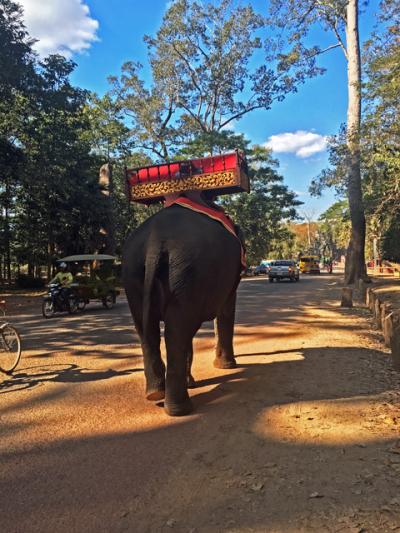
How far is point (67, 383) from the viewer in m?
5.64

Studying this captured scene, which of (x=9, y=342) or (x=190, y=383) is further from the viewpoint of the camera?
(x=9, y=342)

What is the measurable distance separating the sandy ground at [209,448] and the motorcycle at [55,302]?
20.8ft

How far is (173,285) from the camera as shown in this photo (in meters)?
4.20

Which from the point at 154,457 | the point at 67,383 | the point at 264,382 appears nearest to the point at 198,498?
the point at 154,457

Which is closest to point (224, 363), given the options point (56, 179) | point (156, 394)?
point (156, 394)

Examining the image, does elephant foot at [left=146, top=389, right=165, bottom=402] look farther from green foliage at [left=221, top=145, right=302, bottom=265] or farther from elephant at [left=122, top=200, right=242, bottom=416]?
green foliage at [left=221, top=145, right=302, bottom=265]

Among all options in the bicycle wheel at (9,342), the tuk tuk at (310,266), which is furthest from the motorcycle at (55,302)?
the tuk tuk at (310,266)

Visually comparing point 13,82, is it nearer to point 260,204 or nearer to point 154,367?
point 154,367

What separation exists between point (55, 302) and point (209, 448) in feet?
34.8

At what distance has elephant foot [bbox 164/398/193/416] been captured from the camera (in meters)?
4.32

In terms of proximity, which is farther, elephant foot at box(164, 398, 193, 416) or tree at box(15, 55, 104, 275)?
tree at box(15, 55, 104, 275)

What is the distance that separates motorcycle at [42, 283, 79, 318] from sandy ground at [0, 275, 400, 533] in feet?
20.8

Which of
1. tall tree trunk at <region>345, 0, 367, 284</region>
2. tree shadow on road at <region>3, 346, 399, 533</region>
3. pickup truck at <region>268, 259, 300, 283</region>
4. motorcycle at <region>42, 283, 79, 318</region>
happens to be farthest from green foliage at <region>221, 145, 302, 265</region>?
tree shadow on road at <region>3, 346, 399, 533</region>

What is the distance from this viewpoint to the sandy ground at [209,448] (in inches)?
106
